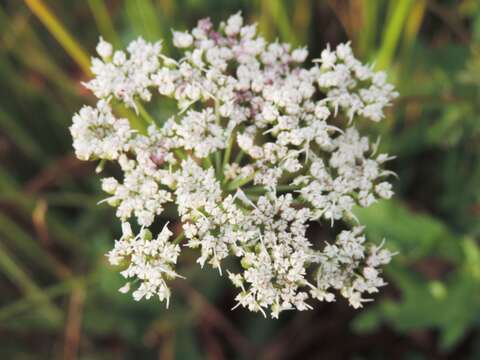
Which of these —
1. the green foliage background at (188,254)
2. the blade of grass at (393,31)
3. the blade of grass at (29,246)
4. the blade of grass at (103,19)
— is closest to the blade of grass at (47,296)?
the green foliage background at (188,254)

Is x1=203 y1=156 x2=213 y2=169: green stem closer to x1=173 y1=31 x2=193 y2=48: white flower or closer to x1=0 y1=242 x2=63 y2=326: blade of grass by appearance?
x1=173 y1=31 x2=193 y2=48: white flower

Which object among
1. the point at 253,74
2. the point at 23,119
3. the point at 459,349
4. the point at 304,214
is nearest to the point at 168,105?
the point at 23,119

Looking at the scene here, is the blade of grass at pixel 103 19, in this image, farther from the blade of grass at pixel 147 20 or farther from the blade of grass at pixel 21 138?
the blade of grass at pixel 21 138

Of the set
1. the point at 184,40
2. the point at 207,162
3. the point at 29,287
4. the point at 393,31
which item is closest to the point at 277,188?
the point at 207,162

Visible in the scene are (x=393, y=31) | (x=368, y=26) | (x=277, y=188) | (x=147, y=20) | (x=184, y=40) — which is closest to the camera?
(x=277, y=188)

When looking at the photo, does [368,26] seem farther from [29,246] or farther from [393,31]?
[29,246]

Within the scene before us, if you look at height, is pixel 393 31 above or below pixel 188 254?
above
